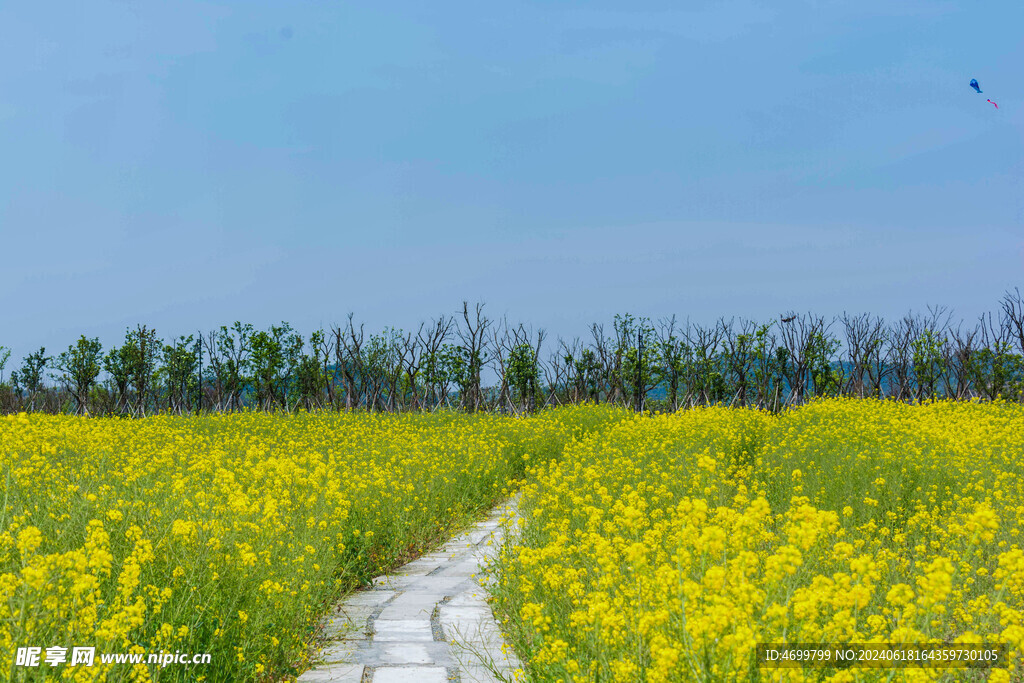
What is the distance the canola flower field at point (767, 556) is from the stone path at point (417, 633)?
25 cm

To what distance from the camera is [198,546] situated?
415 centimetres

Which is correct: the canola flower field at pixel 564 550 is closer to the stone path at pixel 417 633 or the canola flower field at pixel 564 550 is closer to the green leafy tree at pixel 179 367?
the stone path at pixel 417 633

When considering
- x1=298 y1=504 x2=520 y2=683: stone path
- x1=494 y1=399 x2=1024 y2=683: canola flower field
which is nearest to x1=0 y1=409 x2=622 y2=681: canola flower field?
x1=298 y1=504 x2=520 y2=683: stone path

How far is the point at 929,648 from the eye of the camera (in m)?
2.91

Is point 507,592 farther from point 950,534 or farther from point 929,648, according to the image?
point 950,534

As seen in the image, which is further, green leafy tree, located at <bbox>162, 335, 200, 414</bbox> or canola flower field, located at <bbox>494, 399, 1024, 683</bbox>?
green leafy tree, located at <bbox>162, 335, 200, 414</bbox>

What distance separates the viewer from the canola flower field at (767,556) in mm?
2727

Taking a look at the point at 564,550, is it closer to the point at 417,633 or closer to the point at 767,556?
the point at 417,633

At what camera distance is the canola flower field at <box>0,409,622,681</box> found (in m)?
3.29

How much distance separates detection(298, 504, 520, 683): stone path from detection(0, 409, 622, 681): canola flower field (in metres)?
0.21

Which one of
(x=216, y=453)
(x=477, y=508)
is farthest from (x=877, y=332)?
(x=216, y=453)

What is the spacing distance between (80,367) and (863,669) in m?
36.5

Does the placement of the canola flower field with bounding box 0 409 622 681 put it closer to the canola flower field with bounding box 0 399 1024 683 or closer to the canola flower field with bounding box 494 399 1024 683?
the canola flower field with bounding box 0 399 1024 683

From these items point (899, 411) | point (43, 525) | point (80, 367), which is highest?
point (80, 367)
